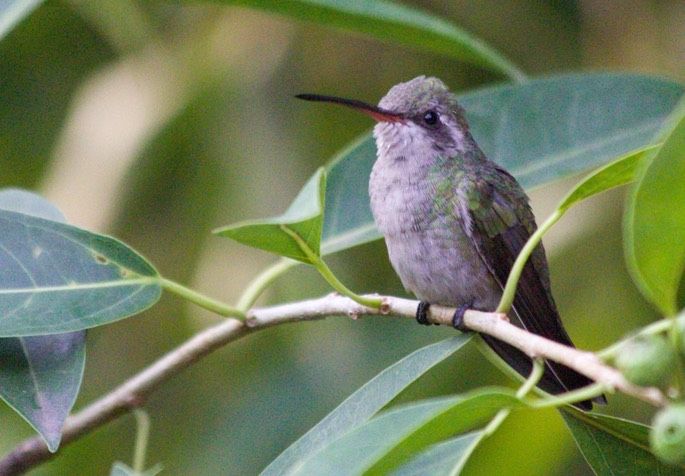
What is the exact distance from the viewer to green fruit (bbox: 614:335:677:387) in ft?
3.54

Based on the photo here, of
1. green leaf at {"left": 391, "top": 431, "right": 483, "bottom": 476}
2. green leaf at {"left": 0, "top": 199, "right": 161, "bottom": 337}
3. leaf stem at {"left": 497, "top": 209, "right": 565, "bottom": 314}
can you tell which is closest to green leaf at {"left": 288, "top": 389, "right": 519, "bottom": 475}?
green leaf at {"left": 391, "top": 431, "right": 483, "bottom": 476}

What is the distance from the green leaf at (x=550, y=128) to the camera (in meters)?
2.73

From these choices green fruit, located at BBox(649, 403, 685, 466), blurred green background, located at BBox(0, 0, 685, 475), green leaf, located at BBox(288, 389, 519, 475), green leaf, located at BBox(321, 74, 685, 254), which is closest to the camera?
green fruit, located at BBox(649, 403, 685, 466)

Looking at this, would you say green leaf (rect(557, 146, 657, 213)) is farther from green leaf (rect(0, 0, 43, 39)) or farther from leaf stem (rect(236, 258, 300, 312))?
green leaf (rect(0, 0, 43, 39))

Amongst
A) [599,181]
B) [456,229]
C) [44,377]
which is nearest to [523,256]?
[599,181]

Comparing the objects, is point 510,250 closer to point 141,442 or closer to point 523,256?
point 523,256

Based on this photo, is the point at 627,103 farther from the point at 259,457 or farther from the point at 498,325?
the point at 259,457

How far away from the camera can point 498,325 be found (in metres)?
1.63

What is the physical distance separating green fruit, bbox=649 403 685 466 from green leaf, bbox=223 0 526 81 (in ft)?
6.07

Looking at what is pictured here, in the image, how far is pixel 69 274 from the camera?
1894mm

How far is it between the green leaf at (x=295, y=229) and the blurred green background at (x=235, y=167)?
2.20 meters

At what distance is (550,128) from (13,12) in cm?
167

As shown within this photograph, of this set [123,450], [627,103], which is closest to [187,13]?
[123,450]

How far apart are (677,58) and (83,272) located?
3.56 meters
